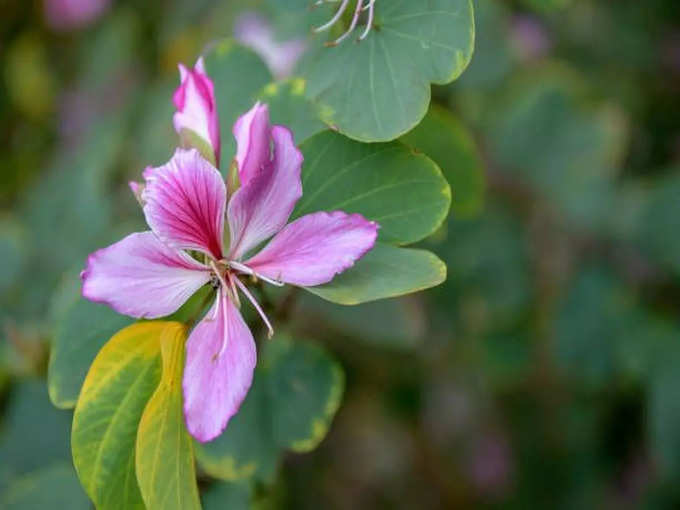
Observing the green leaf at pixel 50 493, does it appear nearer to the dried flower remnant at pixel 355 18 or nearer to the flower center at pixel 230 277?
the flower center at pixel 230 277

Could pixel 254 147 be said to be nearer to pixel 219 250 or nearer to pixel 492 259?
pixel 219 250

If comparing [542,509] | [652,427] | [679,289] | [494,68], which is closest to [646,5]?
[494,68]

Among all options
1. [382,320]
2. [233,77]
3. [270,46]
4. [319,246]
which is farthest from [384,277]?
[270,46]

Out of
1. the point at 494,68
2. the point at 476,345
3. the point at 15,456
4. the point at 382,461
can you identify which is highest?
the point at 494,68

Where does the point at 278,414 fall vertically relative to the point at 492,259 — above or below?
above

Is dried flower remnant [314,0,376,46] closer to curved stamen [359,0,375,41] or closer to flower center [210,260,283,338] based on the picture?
curved stamen [359,0,375,41]

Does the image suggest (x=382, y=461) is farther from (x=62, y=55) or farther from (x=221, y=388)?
(x=221, y=388)

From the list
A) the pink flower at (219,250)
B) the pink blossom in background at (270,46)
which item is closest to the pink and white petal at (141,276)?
the pink flower at (219,250)
